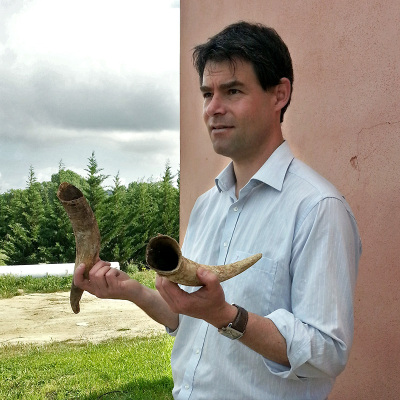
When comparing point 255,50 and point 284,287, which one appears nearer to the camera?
point 284,287

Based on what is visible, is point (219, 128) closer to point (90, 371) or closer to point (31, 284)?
point (90, 371)

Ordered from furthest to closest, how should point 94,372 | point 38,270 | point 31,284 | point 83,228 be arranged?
point 38,270 < point 31,284 < point 94,372 < point 83,228

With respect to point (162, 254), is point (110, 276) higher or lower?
lower

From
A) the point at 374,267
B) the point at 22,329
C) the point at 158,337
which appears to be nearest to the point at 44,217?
the point at 22,329

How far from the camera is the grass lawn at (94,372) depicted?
4.93 meters

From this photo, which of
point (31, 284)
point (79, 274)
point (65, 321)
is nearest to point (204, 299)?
point (79, 274)

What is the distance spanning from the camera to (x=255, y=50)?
70.9 inches

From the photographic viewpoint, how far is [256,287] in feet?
5.47

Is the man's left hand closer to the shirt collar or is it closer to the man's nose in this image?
the shirt collar

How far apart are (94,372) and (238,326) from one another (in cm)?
463

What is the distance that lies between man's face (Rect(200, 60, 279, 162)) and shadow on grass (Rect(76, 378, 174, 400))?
317 centimetres

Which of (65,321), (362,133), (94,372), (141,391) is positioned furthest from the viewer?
(65,321)

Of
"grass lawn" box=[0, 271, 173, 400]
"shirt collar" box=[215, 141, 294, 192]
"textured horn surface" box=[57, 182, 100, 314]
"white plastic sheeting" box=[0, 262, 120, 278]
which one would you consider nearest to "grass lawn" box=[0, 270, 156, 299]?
"white plastic sheeting" box=[0, 262, 120, 278]

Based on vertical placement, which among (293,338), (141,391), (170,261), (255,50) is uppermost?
(255,50)
